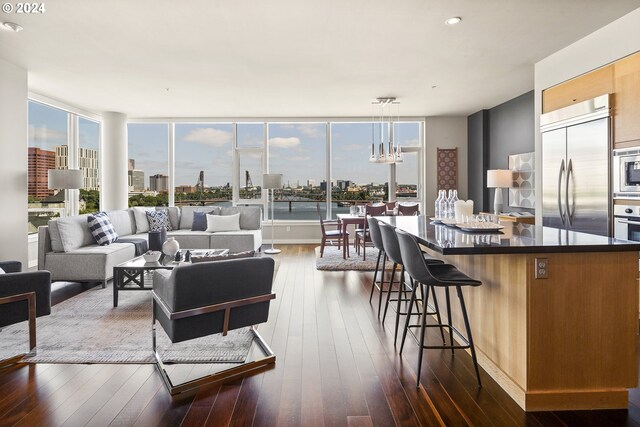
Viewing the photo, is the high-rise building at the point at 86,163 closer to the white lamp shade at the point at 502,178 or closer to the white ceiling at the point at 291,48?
the white ceiling at the point at 291,48

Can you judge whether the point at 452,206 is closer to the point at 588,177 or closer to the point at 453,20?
the point at 588,177

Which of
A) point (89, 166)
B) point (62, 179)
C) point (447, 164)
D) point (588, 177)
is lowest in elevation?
point (588, 177)

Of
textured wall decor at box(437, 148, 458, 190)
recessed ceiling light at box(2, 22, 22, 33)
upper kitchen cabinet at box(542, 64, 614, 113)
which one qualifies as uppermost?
recessed ceiling light at box(2, 22, 22, 33)

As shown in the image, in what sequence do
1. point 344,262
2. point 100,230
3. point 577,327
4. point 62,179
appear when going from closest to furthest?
point 577,327, point 100,230, point 62,179, point 344,262

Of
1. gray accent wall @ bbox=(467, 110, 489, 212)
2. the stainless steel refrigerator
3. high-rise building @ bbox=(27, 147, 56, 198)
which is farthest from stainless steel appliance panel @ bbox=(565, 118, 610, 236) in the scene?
high-rise building @ bbox=(27, 147, 56, 198)

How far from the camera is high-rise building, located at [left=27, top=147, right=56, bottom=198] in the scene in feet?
22.0

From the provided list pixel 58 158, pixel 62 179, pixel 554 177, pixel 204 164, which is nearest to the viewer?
pixel 554 177

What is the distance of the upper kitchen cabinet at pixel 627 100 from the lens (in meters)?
3.68

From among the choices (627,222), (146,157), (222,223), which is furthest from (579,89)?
(146,157)

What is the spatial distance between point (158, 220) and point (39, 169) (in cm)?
204

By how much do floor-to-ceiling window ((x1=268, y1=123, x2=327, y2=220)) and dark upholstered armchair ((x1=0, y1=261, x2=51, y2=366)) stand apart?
655cm

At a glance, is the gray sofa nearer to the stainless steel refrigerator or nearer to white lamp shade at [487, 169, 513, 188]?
white lamp shade at [487, 169, 513, 188]

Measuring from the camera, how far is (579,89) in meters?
4.50

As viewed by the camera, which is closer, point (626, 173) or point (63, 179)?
point (626, 173)
